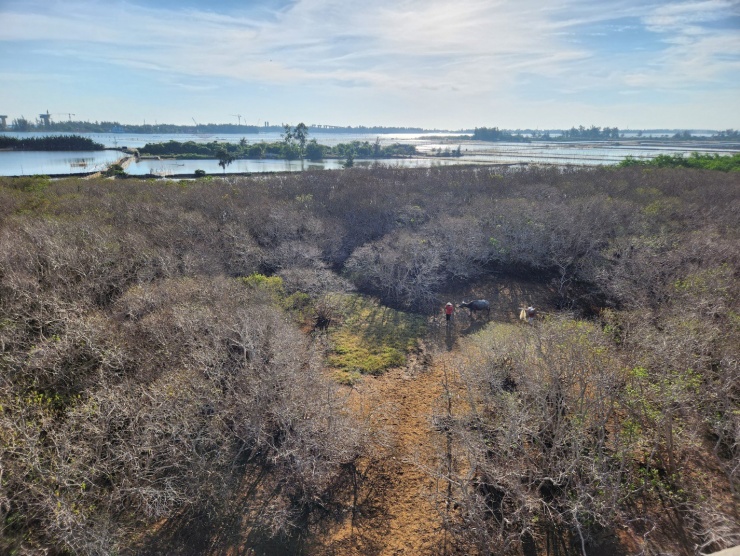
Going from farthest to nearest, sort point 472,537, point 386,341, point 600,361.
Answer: point 386,341 < point 600,361 < point 472,537

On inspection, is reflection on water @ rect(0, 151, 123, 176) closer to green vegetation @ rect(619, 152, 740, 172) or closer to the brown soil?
the brown soil

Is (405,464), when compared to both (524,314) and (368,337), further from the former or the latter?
(524,314)

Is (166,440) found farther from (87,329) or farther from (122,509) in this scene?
(87,329)

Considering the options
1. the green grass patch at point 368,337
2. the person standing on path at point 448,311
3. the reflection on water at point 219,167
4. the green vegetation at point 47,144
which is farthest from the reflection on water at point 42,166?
the person standing on path at point 448,311

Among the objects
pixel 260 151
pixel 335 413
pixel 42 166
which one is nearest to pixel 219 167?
pixel 42 166

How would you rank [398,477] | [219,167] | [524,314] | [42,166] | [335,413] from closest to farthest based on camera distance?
[398,477] < [335,413] < [524,314] < [42,166] < [219,167]

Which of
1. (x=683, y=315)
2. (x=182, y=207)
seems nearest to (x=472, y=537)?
(x=683, y=315)
